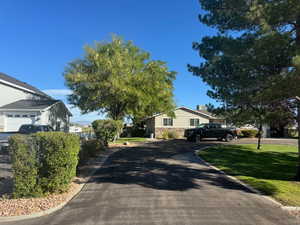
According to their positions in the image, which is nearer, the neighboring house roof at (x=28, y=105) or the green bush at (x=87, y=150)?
the green bush at (x=87, y=150)

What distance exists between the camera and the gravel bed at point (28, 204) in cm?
453

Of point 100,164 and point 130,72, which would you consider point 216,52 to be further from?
point 130,72

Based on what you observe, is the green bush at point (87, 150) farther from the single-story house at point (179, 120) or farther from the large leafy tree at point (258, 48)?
the single-story house at point (179, 120)

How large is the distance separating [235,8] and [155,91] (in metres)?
13.5

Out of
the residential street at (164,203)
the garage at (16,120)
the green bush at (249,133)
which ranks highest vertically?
the garage at (16,120)

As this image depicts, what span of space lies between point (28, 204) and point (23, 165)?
3.23 feet

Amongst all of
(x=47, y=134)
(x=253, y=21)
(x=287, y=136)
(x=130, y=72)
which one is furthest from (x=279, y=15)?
(x=287, y=136)

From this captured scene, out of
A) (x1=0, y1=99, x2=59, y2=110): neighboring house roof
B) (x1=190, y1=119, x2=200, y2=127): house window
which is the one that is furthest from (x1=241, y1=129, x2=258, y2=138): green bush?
(x1=0, y1=99, x2=59, y2=110): neighboring house roof

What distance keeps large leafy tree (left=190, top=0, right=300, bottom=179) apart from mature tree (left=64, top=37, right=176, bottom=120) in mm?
9655

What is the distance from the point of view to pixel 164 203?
5.19m

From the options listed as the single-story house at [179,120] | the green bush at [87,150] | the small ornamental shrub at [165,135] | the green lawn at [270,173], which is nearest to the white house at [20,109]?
the green bush at [87,150]

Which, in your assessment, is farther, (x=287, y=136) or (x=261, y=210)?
(x=287, y=136)

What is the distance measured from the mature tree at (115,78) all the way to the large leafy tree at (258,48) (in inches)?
380

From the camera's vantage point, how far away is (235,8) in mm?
7820
